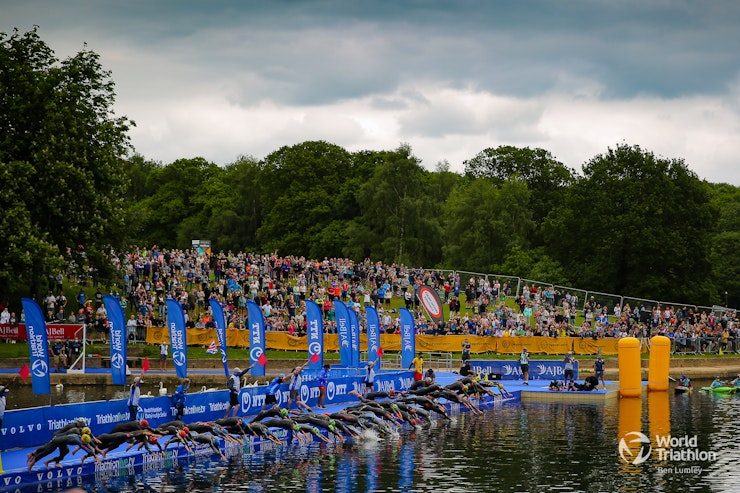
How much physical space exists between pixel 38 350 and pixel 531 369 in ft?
102

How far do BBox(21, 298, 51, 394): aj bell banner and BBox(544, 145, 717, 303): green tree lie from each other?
204 feet

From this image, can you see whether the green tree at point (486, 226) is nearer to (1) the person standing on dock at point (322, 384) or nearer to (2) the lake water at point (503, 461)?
(2) the lake water at point (503, 461)

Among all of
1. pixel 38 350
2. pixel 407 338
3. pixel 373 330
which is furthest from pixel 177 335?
pixel 407 338

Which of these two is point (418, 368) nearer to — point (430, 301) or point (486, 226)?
point (430, 301)

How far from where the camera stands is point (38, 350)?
110 feet

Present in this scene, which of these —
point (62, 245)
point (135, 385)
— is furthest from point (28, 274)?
point (135, 385)

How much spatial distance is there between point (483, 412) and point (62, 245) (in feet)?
93.1

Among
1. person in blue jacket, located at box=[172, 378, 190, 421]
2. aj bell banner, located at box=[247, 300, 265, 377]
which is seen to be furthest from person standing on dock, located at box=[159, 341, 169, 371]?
person in blue jacket, located at box=[172, 378, 190, 421]

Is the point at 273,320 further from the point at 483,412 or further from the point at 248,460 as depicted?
the point at 248,460

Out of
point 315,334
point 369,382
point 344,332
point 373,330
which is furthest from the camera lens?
point 373,330

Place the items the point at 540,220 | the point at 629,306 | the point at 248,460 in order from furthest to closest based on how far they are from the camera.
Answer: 1. the point at 540,220
2. the point at 629,306
3. the point at 248,460

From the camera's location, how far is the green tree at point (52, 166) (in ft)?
172

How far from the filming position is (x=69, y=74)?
58906 millimetres

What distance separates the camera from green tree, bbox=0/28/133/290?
52562 mm
